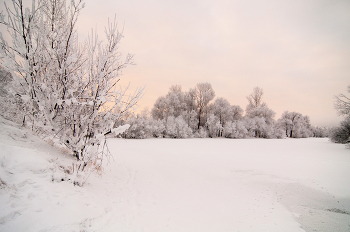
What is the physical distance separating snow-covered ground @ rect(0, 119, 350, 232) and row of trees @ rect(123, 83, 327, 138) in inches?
786

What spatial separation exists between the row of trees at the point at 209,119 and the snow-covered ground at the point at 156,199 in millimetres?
19970

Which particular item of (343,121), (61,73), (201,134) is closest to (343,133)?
(343,121)

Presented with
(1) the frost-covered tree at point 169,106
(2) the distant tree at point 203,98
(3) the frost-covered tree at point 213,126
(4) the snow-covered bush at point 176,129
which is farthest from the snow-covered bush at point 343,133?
(1) the frost-covered tree at point 169,106

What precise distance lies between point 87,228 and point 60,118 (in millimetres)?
2993

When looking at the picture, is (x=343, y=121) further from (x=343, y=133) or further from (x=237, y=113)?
(x=237, y=113)

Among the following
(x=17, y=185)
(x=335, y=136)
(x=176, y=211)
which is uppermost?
(x=335, y=136)

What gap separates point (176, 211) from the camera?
360cm

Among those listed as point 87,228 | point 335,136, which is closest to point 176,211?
point 87,228

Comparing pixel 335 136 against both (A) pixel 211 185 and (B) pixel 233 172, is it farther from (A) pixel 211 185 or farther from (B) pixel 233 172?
(A) pixel 211 185

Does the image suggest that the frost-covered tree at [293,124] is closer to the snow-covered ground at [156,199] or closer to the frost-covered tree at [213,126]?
the frost-covered tree at [213,126]

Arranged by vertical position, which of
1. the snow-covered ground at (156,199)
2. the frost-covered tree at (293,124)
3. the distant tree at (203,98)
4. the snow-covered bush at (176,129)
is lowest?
the snow-covered ground at (156,199)

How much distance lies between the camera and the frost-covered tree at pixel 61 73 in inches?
129

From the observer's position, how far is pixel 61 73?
350 cm

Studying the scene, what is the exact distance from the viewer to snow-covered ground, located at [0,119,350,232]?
2355 mm
